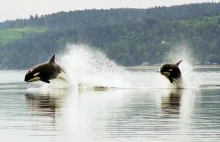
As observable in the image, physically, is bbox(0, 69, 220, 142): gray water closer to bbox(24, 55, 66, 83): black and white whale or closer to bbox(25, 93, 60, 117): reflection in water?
bbox(25, 93, 60, 117): reflection in water

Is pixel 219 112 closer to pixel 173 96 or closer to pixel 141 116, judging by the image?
pixel 141 116

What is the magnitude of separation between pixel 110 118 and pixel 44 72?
70.5ft

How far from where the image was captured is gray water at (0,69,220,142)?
30.3m

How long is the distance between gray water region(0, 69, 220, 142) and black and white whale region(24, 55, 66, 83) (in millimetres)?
2534

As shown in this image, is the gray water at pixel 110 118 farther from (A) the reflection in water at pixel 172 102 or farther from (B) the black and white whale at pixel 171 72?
(B) the black and white whale at pixel 171 72

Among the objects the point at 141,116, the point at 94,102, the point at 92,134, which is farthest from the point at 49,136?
the point at 94,102

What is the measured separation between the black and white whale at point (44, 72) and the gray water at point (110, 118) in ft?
8.31

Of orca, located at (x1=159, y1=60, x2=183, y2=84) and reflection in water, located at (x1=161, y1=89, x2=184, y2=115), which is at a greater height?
orca, located at (x1=159, y1=60, x2=183, y2=84)

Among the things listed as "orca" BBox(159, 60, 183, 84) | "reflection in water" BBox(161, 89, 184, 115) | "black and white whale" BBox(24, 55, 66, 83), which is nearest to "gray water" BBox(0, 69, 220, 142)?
"reflection in water" BBox(161, 89, 184, 115)

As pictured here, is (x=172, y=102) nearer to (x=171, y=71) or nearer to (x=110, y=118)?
(x=110, y=118)

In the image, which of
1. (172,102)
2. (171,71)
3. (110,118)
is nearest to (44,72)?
(171,71)

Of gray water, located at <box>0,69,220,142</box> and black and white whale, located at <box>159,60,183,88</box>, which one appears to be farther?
black and white whale, located at <box>159,60,183,88</box>

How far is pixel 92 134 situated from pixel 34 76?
1044 inches

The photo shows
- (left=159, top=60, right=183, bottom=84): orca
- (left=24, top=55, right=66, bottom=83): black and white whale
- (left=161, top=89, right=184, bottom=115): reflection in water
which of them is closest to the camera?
(left=161, top=89, right=184, bottom=115): reflection in water
